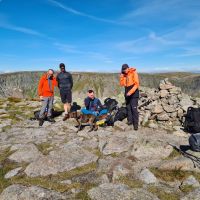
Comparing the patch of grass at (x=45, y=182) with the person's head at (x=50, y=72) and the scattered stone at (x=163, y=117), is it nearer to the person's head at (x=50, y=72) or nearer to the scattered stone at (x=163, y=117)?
the person's head at (x=50, y=72)

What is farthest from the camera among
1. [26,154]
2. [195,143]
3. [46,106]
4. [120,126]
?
[46,106]

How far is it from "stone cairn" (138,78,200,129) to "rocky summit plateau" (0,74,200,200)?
1111 mm

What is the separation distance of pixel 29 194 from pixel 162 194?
3440mm

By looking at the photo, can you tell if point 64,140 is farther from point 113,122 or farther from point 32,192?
point 32,192

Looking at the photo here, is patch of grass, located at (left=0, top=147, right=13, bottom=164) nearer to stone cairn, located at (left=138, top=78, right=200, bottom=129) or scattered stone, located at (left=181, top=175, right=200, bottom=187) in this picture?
→ scattered stone, located at (left=181, top=175, right=200, bottom=187)

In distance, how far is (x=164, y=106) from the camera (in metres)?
16.4

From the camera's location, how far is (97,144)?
435 inches

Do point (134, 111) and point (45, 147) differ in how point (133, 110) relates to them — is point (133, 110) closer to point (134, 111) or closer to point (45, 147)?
point (134, 111)

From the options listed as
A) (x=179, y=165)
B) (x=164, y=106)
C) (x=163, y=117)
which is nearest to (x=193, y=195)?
(x=179, y=165)

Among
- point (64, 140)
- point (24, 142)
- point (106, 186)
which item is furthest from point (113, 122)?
point (106, 186)

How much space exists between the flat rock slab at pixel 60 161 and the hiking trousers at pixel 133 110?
4.24 m

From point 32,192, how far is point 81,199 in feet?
4.46

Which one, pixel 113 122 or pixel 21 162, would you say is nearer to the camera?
pixel 21 162

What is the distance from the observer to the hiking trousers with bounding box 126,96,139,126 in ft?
44.7
